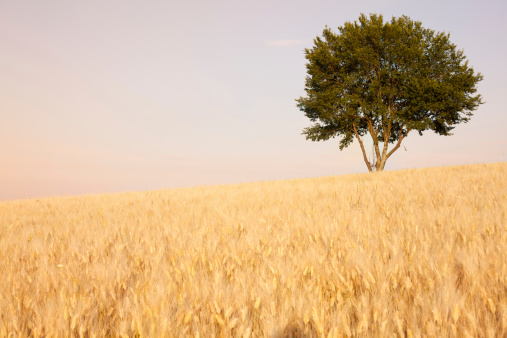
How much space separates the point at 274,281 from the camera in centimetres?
189

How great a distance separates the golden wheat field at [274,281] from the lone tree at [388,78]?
71.1ft

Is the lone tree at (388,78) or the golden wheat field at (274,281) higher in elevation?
the lone tree at (388,78)

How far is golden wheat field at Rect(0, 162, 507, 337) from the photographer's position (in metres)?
1.53

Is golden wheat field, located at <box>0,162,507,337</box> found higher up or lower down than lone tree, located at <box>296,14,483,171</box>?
lower down

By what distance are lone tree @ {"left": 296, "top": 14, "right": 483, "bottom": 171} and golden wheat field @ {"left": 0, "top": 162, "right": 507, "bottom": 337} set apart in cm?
2169

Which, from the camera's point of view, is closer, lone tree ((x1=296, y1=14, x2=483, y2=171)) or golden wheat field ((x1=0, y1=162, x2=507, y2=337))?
golden wheat field ((x1=0, y1=162, x2=507, y2=337))

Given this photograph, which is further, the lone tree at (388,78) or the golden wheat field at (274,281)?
the lone tree at (388,78)

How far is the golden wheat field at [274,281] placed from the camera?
1527 mm

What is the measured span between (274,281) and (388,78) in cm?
2585

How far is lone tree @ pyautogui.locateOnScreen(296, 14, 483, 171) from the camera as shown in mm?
22719

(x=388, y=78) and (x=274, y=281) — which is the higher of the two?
(x=388, y=78)

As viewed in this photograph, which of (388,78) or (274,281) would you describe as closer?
(274,281)

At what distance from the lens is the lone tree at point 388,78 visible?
2272 cm

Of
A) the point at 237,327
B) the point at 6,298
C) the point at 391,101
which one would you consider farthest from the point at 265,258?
the point at 391,101
